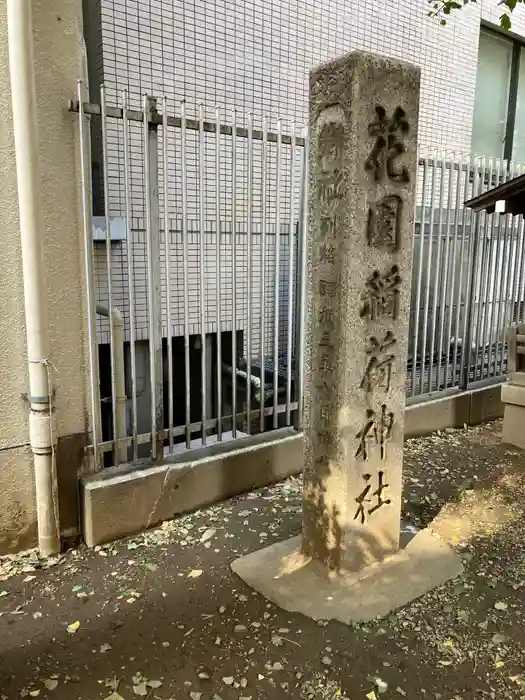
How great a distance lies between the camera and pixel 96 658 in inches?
114

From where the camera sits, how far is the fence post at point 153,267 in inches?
152

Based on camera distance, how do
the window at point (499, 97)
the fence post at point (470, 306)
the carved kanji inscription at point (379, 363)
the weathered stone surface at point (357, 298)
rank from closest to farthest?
the weathered stone surface at point (357, 298) < the carved kanji inscription at point (379, 363) < the fence post at point (470, 306) < the window at point (499, 97)

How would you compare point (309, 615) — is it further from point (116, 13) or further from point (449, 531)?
point (116, 13)

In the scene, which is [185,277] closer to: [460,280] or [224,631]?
[224,631]

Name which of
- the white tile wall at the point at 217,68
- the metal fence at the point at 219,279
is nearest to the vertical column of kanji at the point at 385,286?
the metal fence at the point at 219,279

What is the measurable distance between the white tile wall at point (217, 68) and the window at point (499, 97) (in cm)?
191

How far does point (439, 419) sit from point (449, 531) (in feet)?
Result: 8.04

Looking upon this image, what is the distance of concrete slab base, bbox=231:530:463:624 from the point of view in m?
3.28

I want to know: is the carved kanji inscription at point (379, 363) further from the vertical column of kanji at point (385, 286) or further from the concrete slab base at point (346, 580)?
the concrete slab base at point (346, 580)

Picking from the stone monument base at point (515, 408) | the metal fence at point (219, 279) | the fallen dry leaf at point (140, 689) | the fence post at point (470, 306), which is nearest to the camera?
the fallen dry leaf at point (140, 689)

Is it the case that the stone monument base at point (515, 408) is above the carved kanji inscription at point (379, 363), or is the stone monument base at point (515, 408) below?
below

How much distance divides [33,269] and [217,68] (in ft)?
11.5

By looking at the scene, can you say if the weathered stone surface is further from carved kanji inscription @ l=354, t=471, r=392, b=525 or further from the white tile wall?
the white tile wall

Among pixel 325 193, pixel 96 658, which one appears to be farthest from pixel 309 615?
pixel 325 193
